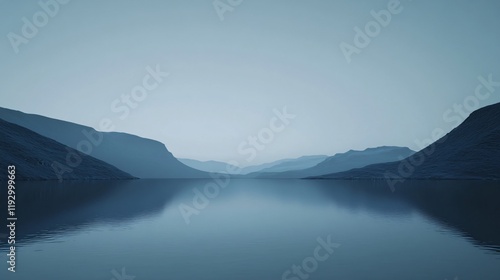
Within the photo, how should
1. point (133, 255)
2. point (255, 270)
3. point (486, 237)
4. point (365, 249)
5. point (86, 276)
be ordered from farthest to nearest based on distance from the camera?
point (486, 237) → point (365, 249) → point (133, 255) → point (255, 270) → point (86, 276)

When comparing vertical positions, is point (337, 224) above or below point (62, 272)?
below

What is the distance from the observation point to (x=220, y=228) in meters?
43.5

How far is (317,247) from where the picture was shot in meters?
31.8

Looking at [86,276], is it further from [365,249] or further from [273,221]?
[273,221]

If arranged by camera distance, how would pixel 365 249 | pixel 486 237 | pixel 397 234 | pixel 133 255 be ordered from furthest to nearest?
pixel 397 234, pixel 486 237, pixel 365 249, pixel 133 255

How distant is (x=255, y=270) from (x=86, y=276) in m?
10.6

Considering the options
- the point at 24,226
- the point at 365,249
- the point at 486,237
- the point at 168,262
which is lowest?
the point at 486,237

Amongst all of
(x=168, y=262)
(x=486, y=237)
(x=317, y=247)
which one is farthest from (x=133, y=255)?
(x=486, y=237)

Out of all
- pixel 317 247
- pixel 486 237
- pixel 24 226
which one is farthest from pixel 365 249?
pixel 24 226

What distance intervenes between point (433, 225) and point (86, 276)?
131 feet

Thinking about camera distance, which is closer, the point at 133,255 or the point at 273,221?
the point at 133,255

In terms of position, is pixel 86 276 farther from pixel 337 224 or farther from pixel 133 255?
pixel 337 224

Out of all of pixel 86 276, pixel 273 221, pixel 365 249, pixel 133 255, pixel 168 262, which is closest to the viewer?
pixel 86 276

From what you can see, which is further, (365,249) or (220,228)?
(220,228)
